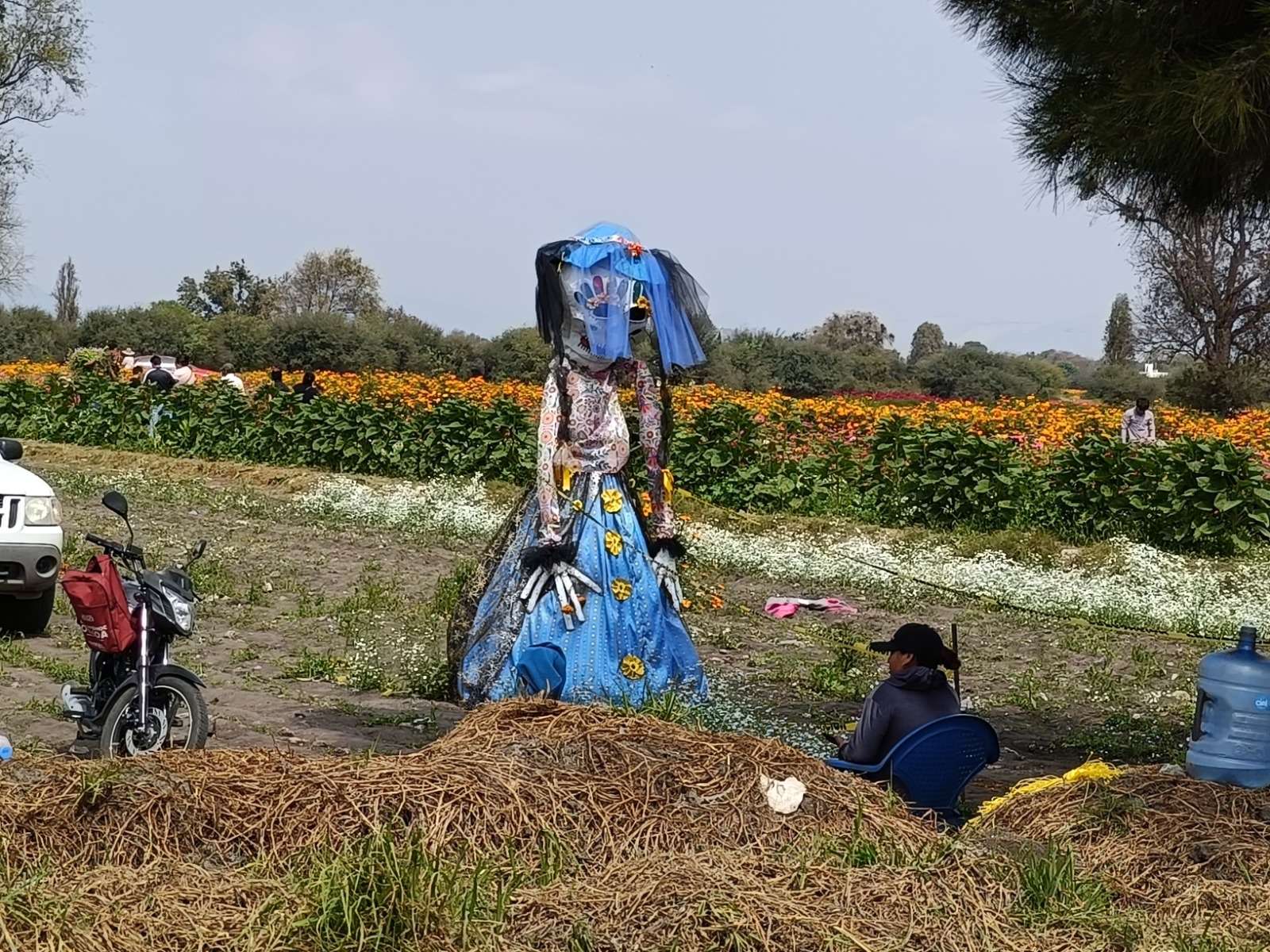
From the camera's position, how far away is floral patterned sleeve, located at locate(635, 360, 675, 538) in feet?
23.9

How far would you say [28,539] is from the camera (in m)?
8.52

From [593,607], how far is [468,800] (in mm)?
2404

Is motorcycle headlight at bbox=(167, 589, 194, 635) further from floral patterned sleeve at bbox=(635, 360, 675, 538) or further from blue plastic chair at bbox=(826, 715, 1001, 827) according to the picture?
blue plastic chair at bbox=(826, 715, 1001, 827)

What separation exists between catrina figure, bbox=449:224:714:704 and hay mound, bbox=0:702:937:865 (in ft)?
5.74

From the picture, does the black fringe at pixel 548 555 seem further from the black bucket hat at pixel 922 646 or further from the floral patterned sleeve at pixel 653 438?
the black bucket hat at pixel 922 646

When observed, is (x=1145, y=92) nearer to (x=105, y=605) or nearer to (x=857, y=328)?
(x=105, y=605)

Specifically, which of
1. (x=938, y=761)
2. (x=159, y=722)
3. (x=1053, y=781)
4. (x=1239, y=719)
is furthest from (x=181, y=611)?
(x=1239, y=719)

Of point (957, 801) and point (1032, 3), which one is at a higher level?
point (1032, 3)

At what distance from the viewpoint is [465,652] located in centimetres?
731

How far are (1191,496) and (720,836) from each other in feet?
34.8

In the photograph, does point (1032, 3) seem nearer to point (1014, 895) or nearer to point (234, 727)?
point (1014, 895)

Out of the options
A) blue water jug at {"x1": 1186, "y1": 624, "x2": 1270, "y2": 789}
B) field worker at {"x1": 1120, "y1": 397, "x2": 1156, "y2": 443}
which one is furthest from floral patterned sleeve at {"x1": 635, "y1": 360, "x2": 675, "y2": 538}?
field worker at {"x1": 1120, "y1": 397, "x2": 1156, "y2": 443}

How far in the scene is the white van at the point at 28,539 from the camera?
8.45 meters

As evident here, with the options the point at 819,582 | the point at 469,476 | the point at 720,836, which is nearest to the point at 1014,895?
the point at 720,836
